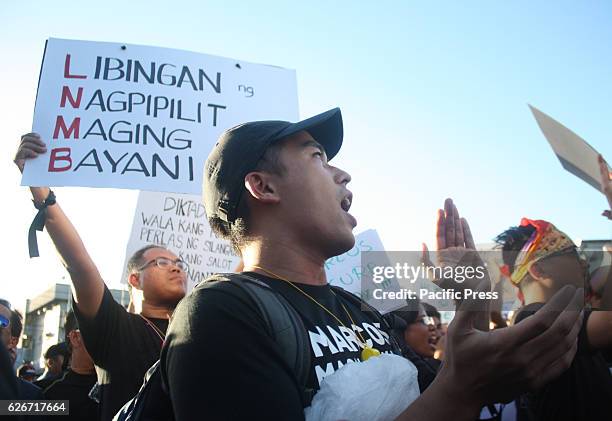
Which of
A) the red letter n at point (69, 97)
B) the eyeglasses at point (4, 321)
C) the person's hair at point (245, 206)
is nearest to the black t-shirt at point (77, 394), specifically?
the eyeglasses at point (4, 321)

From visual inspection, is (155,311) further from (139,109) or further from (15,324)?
(15,324)

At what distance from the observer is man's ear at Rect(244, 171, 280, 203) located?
6.10 feet

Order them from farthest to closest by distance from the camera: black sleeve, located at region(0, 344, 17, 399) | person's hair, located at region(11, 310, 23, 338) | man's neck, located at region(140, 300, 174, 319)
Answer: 1. person's hair, located at region(11, 310, 23, 338)
2. man's neck, located at region(140, 300, 174, 319)
3. black sleeve, located at region(0, 344, 17, 399)

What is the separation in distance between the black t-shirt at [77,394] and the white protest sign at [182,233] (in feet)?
4.05

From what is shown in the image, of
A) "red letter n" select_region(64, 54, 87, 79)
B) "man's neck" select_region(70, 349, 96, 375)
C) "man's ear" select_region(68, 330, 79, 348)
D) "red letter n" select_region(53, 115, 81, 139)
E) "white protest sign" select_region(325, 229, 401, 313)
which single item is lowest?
"man's neck" select_region(70, 349, 96, 375)

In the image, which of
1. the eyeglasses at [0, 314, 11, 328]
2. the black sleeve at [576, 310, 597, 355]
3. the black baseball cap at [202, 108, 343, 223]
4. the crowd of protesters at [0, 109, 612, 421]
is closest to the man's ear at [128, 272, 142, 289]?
the crowd of protesters at [0, 109, 612, 421]

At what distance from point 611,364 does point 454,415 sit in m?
2.70

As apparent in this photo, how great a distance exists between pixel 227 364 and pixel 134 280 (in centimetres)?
252

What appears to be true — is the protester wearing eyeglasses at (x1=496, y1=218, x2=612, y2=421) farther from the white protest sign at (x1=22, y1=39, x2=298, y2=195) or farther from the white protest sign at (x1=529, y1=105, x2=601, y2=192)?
the white protest sign at (x1=22, y1=39, x2=298, y2=195)

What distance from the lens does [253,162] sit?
185cm

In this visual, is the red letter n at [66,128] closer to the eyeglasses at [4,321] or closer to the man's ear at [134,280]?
the man's ear at [134,280]

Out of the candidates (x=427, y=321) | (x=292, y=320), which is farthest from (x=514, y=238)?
(x=427, y=321)

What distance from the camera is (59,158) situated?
136 inches

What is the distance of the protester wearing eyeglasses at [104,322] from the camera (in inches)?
107
